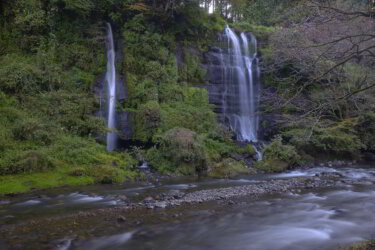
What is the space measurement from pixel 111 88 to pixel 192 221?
442 inches

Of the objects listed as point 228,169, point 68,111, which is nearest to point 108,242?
point 228,169

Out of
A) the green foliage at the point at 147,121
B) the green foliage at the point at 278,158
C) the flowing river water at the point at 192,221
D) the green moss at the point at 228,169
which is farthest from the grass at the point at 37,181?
the green foliage at the point at 278,158

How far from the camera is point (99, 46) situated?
1856cm

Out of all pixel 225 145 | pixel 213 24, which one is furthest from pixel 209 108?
pixel 213 24

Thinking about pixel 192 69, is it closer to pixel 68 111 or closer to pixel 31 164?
pixel 68 111

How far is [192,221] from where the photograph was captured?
7707 mm

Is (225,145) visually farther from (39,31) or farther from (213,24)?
(39,31)

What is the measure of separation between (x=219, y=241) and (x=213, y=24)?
18353 mm

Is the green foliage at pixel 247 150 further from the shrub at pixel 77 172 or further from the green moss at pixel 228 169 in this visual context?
the shrub at pixel 77 172

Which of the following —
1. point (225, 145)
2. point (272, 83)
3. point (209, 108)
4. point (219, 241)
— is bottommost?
point (219, 241)

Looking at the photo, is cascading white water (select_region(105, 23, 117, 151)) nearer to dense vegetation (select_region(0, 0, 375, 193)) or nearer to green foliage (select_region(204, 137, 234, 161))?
dense vegetation (select_region(0, 0, 375, 193))

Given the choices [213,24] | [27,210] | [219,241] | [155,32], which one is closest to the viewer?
[219,241]

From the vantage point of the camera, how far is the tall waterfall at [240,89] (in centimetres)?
2141

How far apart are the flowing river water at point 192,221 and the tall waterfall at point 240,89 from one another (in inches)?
407
